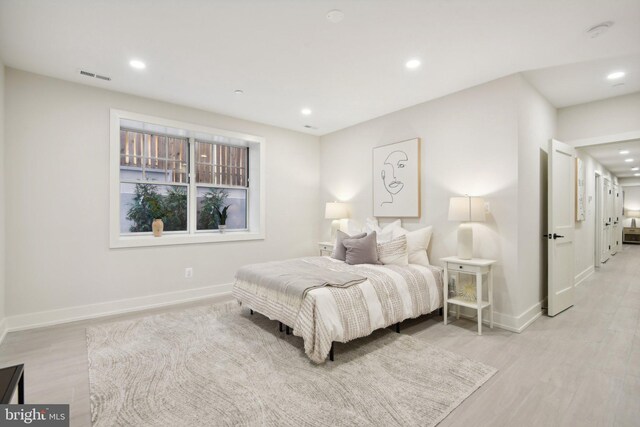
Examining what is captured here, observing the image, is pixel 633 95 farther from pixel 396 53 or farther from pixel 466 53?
pixel 396 53

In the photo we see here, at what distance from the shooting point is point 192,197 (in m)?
4.45

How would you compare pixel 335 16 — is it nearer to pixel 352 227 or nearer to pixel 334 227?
pixel 352 227

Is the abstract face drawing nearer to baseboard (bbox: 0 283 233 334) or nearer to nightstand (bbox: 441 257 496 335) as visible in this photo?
nightstand (bbox: 441 257 496 335)

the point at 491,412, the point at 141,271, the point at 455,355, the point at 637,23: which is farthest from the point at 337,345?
the point at 637,23

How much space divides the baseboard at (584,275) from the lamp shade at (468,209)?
10.5 feet

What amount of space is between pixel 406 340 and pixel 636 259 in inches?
336

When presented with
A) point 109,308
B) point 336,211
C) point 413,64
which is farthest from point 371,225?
point 109,308

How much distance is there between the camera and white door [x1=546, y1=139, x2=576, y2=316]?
3443 mm

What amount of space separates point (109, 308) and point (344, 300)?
2.96m

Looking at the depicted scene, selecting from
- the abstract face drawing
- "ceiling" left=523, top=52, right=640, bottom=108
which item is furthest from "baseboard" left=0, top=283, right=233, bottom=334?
"ceiling" left=523, top=52, right=640, bottom=108

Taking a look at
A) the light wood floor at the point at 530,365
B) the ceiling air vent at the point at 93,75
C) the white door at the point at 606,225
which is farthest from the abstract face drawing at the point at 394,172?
the white door at the point at 606,225

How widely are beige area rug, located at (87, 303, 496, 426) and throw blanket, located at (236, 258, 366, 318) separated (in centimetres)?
46

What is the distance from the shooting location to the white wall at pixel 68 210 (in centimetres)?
310

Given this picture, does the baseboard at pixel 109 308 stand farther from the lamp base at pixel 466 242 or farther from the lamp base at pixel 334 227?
the lamp base at pixel 466 242
